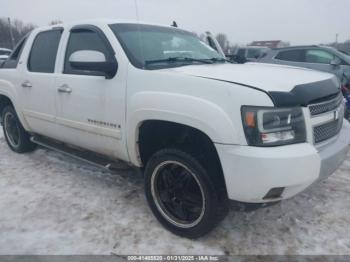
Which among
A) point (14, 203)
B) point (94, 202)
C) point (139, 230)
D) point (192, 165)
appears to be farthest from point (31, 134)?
point (192, 165)

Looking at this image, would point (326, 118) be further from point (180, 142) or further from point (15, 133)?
point (15, 133)

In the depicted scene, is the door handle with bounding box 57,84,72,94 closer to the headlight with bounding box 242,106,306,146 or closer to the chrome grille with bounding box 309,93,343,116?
the headlight with bounding box 242,106,306,146

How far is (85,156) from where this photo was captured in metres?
3.85

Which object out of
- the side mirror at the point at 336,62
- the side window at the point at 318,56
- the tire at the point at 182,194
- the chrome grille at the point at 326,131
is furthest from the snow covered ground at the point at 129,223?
the side window at the point at 318,56

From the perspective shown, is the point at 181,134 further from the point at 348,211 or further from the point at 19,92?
the point at 19,92

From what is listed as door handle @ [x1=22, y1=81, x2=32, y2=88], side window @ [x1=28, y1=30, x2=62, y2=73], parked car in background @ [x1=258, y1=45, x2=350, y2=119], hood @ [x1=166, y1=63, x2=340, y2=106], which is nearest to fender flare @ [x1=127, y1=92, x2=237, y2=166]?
hood @ [x1=166, y1=63, x2=340, y2=106]

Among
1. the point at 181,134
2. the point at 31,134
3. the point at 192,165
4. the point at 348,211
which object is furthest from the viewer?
the point at 31,134

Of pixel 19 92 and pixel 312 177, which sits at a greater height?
pixel 19 92

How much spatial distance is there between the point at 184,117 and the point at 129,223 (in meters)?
1.22

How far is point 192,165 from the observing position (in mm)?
2621

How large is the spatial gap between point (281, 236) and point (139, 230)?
1222 mm

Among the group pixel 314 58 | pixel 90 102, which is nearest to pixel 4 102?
pixel 90 102

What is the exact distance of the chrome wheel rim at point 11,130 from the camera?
206 inches

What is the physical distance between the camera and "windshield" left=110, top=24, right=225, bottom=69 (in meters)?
3.14
